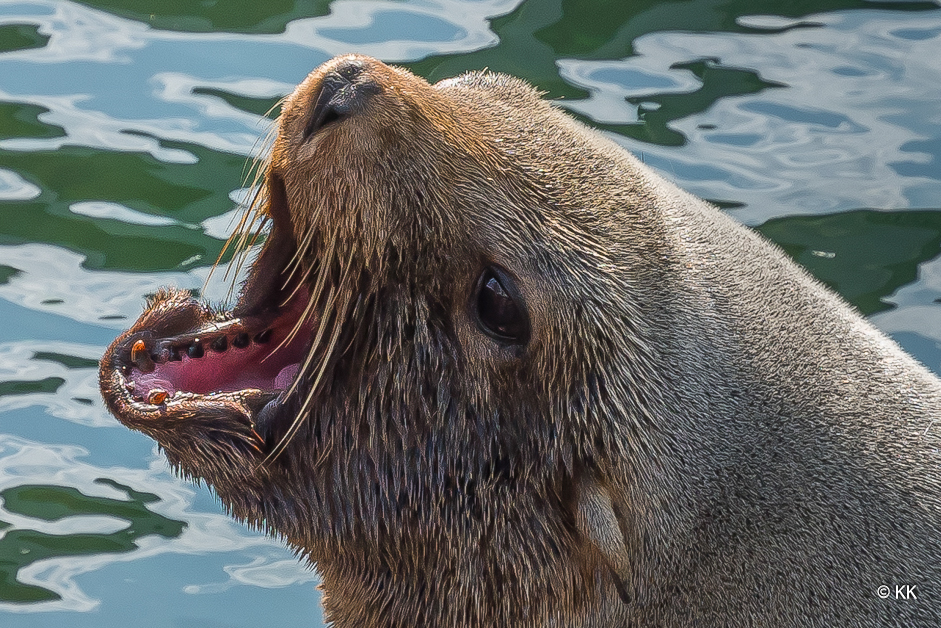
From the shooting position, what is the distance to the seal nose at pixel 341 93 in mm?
3475

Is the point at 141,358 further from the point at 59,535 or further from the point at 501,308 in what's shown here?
the point at 59,535

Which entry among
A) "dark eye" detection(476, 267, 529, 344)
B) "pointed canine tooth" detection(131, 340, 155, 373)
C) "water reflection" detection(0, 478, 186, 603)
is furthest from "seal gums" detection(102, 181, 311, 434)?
"water reflection" detection(0, 478, 186, 603)

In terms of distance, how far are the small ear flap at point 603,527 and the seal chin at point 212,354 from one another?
97 cm

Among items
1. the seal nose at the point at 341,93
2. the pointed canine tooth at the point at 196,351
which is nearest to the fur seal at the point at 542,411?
the seal nose at the point at 341,93

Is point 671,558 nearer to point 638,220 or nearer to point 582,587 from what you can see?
point 582,587

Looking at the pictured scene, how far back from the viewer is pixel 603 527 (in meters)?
3.46

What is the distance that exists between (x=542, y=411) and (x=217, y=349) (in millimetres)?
1121

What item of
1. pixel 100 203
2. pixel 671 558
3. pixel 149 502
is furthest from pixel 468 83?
pixel 100 203

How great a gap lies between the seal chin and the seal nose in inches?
22.3

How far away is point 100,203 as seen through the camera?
6.87 m

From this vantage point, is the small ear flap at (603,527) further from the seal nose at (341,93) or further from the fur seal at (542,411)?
the seal nose at (341,93)

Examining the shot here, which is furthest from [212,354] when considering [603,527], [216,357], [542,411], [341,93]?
[603,527]

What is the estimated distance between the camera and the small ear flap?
3.46 meters

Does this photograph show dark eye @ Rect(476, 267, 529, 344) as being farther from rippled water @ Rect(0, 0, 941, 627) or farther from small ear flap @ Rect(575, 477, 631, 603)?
rippled water @ Rect(0, 0, 941, 627)
